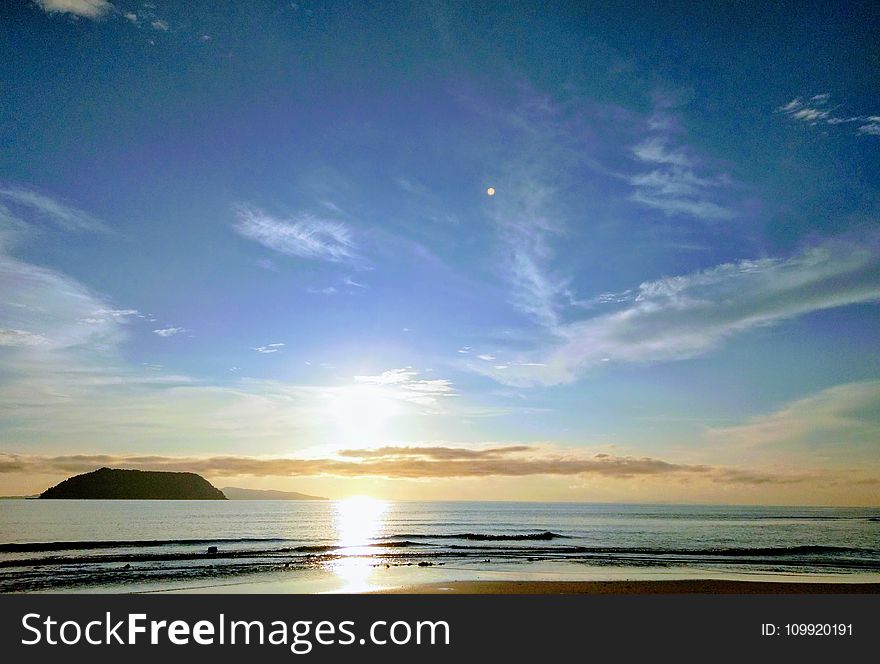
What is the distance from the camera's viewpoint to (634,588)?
27.8 metres

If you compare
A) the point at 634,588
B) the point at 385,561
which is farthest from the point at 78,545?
the point at 634,588

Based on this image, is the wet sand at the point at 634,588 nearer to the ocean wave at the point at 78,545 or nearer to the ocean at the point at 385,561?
the ocean at the point at 385,561

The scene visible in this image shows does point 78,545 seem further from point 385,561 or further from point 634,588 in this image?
point 634,588

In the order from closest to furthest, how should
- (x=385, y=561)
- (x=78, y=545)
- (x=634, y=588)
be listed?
(x=634, y=588) < (x=385, y=561) < (x=78, y=545)

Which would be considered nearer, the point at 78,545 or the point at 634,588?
the point at 634,588

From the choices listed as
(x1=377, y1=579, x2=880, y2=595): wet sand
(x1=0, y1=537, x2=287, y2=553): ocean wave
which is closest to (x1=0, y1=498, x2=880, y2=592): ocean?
(x1=0, y1=537, x2=287, y2=553): ocean wave

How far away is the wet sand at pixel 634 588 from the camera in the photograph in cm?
2653

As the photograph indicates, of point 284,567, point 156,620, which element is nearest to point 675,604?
point 156,620

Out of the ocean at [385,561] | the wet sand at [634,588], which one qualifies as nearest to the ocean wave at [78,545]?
the ocean at [385,561]

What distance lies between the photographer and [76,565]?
3756cm

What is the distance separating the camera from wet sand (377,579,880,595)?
1045 inches

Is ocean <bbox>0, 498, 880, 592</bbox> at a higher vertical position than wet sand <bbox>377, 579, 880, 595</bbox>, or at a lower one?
lower

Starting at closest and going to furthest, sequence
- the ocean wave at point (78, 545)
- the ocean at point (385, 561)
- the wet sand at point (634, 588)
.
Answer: the wet sand at point (634, 588) → the ocean at point (385, 561) → the ocean wave at point (78, 545)

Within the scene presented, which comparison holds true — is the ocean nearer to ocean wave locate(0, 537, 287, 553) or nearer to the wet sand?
ocean wave locate(0, 537, 287, 553)
